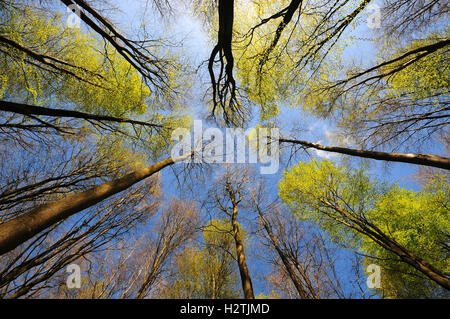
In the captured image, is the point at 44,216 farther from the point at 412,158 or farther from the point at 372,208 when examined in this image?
the point at 372,208

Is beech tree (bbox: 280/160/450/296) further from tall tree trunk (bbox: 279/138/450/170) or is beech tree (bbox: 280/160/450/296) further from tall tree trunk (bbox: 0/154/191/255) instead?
tall tree trunk (bbox: 0/154/191/255)

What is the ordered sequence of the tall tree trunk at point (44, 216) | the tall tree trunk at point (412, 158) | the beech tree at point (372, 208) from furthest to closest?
1. the beech tree at point (372, 208)
2. the tall tree trunk at point (412, 158)
3. the tall tree trunk at point (44, 216)

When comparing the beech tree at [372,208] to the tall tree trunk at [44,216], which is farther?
the beech tree at [372,208]

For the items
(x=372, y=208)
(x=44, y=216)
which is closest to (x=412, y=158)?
(x=44, y=216)

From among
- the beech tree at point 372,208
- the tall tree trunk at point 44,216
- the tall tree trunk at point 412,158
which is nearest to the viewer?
the tall tree trunk at point 44,216

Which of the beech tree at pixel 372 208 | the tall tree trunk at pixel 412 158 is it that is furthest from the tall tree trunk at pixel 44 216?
the beech tree at pixel 372 208

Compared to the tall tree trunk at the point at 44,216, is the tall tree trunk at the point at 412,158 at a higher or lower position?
higher

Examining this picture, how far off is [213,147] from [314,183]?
4735 millimetres

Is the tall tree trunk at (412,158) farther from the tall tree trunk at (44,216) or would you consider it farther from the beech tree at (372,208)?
the tall tree trunk at (44,216)

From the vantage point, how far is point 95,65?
14.5ft

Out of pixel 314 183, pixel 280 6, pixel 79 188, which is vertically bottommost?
pixel 79 188

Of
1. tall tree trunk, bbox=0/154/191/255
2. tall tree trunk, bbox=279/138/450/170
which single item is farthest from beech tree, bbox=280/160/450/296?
tall tree trunk, bbox=0/154/191/255
